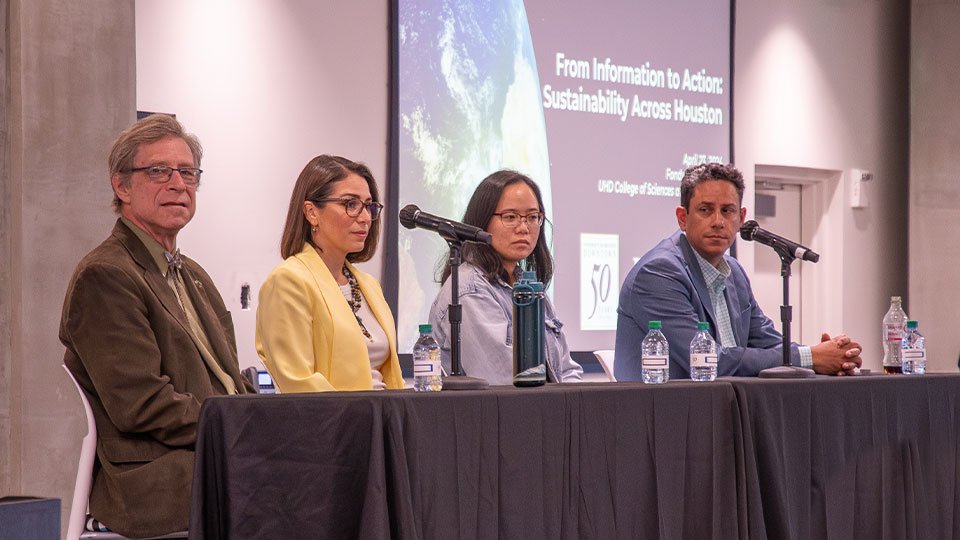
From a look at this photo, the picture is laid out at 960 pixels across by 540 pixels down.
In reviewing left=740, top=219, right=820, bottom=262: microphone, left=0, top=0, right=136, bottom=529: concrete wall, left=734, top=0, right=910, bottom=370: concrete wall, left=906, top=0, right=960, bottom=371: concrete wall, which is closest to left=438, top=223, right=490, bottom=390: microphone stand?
left=740, top=219, right=820, bottom=262: microphone

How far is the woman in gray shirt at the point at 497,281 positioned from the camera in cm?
286

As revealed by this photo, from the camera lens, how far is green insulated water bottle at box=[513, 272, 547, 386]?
2168 millimetres

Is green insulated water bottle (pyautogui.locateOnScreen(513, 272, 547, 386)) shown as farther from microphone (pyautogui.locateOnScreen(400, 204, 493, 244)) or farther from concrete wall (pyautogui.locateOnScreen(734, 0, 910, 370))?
concrete wall (pyautogui.locateOnScreen(734, 0, 910, 370))

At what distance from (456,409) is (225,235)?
2.92 m

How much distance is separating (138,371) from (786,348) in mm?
1693

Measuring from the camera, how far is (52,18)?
134 inches

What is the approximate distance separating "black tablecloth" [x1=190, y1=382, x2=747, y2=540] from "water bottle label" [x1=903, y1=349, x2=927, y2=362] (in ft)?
3.27

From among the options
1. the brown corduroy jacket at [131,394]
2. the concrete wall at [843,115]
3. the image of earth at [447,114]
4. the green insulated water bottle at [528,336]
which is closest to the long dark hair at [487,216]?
the green insulated water bottle at [528,336]

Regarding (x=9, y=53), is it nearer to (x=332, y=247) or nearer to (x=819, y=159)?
(x=332, y=247)

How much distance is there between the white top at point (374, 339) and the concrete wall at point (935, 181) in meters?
4.85

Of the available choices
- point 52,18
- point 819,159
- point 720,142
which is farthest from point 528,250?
point 819,159

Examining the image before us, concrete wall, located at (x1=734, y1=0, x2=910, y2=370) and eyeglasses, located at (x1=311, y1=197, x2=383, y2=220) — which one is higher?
concrete wall, located at (x1=734, y1=0, x2=910, y2=370)

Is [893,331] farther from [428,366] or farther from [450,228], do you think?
[428,366]

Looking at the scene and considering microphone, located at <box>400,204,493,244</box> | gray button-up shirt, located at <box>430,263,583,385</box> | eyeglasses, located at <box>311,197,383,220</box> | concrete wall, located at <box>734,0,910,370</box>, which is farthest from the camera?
concrete wall, located at <box>734,0,910,370</box>
